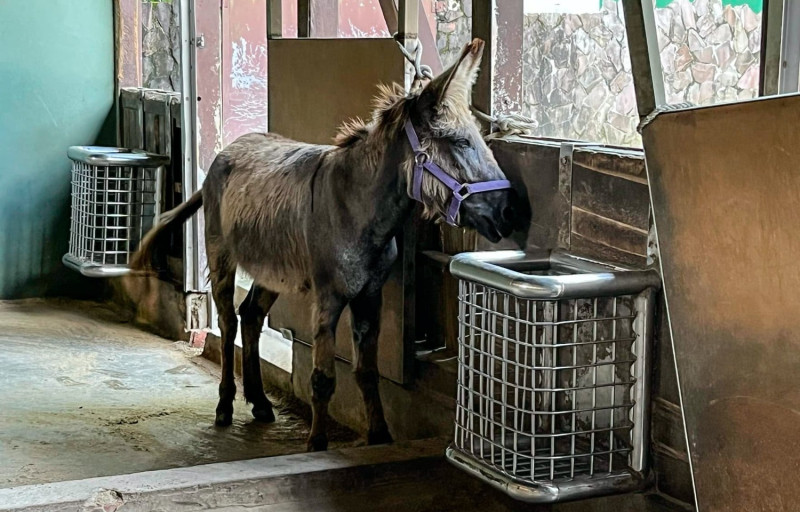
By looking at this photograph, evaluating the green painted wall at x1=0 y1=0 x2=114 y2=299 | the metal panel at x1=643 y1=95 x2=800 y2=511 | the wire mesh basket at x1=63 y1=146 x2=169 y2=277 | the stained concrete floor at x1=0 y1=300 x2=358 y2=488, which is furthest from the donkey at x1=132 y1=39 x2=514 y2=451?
the green painted wall at x1=0 y1=0 x2=114 y2=299

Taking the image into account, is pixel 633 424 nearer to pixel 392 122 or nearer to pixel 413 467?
pixel 413 467

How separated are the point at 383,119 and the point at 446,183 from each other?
0.42m

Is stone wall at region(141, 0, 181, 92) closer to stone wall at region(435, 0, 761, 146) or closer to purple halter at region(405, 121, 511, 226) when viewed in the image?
stone wall at region(435, 0, 761, 146)

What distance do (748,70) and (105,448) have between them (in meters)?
3.20

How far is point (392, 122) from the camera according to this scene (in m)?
3.46

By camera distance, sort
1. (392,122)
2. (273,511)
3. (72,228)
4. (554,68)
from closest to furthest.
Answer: (273,511) → (392,122) → (554,68) → (72,228)

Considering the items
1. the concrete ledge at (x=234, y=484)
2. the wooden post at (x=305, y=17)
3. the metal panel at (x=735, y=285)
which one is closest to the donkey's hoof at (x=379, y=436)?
the concrete ledge at (x=234, y=484)

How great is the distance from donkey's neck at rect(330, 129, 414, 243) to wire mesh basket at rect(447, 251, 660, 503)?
0.63m

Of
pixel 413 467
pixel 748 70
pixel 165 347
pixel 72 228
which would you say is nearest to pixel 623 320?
pixel 413 467

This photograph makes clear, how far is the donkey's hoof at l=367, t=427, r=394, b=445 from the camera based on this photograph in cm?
388

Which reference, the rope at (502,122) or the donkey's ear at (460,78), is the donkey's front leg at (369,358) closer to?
the rope at (502,122)

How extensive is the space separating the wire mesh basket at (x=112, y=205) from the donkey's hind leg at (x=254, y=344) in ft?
6.84

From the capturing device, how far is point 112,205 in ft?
22.3

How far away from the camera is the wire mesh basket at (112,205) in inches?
257
